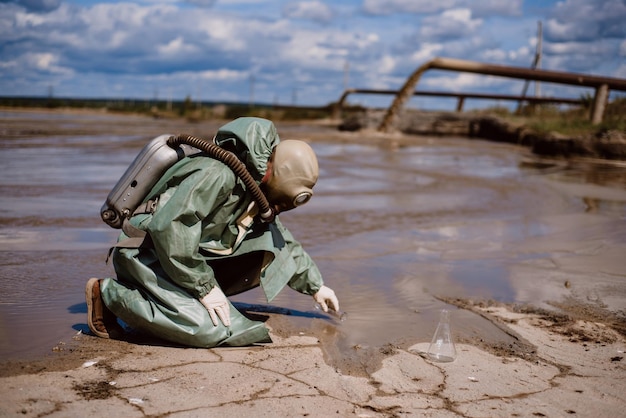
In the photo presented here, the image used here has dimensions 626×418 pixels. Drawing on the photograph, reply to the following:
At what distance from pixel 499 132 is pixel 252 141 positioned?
56.3 feet

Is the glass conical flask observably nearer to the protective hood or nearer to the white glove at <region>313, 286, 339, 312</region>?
the white glove at <region>313, 286, 339, 312</region>

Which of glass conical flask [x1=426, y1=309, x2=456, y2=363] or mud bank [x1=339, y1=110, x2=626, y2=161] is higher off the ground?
mud bank [x1=339, y1=110, x2=626, y2=161]

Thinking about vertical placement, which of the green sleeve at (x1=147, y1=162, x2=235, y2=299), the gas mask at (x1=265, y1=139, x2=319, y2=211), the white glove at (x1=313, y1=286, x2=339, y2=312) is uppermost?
the gas mask at (x1=265, y1=139, x2=319, y2=211)

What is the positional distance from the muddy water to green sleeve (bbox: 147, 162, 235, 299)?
2.39 feet

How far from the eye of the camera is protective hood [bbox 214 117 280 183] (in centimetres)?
338

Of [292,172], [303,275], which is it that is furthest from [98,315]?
[292,172]

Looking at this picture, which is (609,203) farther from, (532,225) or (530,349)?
(530,349)

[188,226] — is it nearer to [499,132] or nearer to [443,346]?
[443,346]

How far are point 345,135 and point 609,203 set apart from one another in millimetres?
11721

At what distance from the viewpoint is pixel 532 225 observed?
24.4 feet

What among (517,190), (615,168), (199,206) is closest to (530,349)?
(199,206)

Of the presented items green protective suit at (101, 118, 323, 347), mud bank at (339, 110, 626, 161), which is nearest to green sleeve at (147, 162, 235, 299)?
green protective suit at (101, 118, 323, 347)

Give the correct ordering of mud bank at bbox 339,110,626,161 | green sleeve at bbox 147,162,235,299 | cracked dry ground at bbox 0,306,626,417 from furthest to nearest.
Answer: mud bank at bbox 339,110,626,161, green sleeve at bbox 147,162,235,299, cracked dry ground at bbox 0,306,626,417

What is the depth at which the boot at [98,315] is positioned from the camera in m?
3.45
